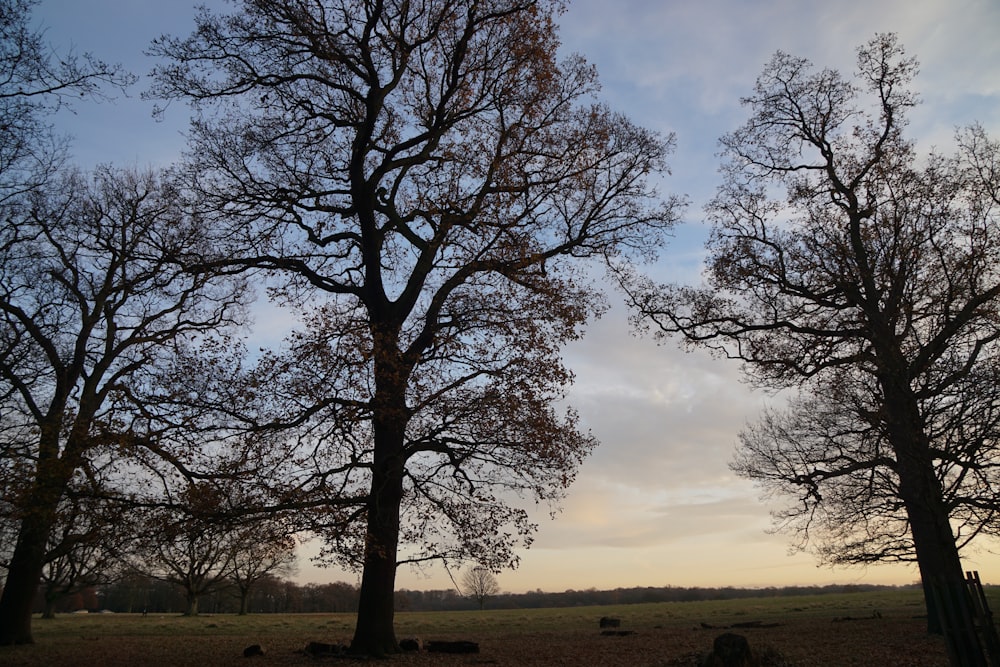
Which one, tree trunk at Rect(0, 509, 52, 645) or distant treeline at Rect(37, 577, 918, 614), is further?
distant treeline at Rect(37, 577, 918, 614)

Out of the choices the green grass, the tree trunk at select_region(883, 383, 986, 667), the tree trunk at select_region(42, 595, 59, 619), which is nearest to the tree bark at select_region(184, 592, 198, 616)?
the green grass

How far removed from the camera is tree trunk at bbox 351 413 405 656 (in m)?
12.4

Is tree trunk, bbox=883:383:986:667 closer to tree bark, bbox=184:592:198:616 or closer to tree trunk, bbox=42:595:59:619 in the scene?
tree trunk, bbox=42:595:59:619

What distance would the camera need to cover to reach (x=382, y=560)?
12742 mm

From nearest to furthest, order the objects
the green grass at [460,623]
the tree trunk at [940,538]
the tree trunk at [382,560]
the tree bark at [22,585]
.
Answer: the tree trunk at [940,538] → the tree trunk at [382,560] → the tree bark at [22,585] → the green grass at [460,623]

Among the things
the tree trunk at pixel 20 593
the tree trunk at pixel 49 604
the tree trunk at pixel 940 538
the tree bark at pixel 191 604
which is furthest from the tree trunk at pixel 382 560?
the tree bark at pixel 191 604

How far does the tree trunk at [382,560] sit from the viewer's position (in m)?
12.4

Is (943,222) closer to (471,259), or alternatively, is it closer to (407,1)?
(471,259)

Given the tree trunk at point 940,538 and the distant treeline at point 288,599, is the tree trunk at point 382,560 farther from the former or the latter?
the distant treeline at point 288,599

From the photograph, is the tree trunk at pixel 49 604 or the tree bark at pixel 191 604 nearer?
the tree trunk at pixel 49 604

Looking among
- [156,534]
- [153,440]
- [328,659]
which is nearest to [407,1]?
[153,440]

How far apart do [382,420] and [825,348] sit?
1189cm

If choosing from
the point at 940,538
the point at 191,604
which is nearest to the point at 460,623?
the point at 191,604

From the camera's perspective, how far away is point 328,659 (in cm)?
1251
